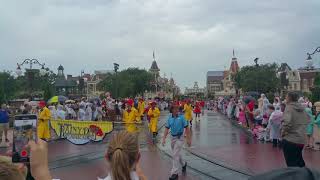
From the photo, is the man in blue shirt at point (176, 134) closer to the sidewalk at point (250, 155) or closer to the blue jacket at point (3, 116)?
the sidewalk at point (250, 155)

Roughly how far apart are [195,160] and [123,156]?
384 inches

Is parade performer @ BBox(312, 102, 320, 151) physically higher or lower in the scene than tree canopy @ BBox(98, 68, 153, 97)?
lower

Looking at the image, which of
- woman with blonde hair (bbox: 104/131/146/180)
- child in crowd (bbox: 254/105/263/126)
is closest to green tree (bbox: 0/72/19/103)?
child in crowd (bbox: 254/105/263/126)

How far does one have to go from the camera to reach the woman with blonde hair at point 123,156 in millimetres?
3078

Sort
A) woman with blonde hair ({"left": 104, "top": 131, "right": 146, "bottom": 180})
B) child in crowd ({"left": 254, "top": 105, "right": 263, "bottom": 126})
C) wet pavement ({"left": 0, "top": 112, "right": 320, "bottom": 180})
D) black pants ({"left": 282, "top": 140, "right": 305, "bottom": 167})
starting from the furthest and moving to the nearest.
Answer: child in crowd ({"left": 254, "top": 105, "right": 263, "bottom": 126})
wet pavement ({"left": 0, "top": 112, "right": 320, "bottom": 180})
black pants ({"left": 282, "top": 140, "right": 305, "bottom": 167})
woman with blonde hair ({"left": 104, "top": 131, "right": 146, "bottom": 180})

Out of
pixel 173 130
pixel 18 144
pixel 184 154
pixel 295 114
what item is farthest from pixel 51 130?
pixel 18 144

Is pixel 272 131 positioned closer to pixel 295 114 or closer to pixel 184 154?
pixel 184 154

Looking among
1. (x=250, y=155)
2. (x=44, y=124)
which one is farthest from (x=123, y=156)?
(x=44, y=124)

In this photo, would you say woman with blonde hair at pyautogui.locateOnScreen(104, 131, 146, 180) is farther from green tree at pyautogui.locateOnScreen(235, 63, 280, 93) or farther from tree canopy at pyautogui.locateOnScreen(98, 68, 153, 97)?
tree canopy at pyautogui.locateOnScreen(98, 68, 153, 97)

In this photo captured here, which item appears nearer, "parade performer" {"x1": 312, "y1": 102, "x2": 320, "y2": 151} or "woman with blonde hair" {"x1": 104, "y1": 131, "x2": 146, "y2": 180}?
"woman with blonde hair" {"x1": 104, "y1": 131, "x2": 146, "y2": 180}

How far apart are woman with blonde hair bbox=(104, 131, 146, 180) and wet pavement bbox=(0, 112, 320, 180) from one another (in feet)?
19.2

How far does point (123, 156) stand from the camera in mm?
3072

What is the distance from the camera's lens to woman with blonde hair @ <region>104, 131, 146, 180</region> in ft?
10.1

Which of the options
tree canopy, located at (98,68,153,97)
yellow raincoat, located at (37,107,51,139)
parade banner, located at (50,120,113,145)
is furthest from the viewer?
tree canopy, located at (98,68,153,97)
